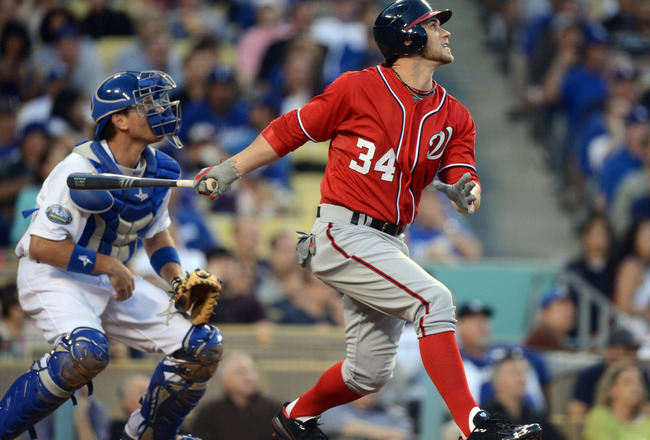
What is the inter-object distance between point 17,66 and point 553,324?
19.8ft

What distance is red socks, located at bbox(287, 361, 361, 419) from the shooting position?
484 centimetres

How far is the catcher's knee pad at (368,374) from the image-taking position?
473 centimetres

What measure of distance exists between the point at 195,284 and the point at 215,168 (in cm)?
66

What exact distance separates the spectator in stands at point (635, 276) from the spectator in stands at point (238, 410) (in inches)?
147

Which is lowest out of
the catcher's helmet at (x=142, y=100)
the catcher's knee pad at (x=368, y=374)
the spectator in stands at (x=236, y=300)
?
the spectator in stands at (x=236, y=300)

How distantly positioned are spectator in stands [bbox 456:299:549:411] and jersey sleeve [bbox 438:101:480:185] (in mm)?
2492

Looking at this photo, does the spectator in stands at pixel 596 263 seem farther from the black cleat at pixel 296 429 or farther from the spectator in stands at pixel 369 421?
the black cleat at pixel 296 429

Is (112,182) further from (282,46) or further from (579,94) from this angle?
(579,94)

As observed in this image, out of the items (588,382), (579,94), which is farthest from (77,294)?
(579,94)

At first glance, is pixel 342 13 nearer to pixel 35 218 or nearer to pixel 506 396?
pixel 506 396

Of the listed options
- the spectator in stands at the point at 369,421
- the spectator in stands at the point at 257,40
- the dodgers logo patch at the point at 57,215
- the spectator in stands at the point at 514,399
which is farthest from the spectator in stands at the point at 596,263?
the dodgers logo patch at the point at 57,215

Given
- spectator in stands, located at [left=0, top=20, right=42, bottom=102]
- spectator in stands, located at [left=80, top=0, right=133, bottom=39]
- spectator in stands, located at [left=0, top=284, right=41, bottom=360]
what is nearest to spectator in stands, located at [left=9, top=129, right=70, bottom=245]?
spectator in stands, located at [left=0, top=284, right=41, bottom=360]

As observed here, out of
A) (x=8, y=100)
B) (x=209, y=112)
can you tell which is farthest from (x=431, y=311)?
(x=8, y=100)

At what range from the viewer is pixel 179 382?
509 centimetres
